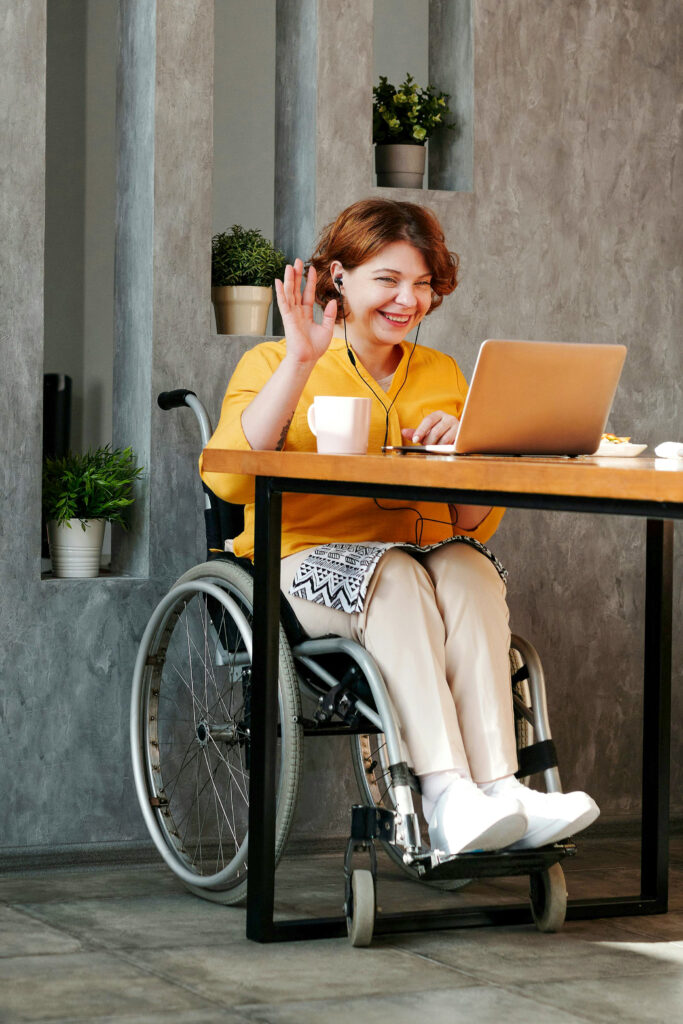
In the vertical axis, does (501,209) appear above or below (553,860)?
above

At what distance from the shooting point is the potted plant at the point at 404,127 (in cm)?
312

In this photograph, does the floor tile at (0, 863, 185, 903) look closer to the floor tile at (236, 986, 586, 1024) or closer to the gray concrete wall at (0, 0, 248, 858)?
the gray concrete wall at (0, 0, 248, 858)

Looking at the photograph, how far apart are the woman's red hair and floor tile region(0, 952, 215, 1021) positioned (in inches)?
49.4

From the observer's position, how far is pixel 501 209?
3.14 metres

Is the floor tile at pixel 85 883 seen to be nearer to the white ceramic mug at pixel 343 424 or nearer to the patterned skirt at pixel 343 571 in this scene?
the patterned skirt at pixel 343 571

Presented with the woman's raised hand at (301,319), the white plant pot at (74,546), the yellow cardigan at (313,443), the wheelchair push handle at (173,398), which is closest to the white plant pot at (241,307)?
the wheelchair push handle at (173,398)

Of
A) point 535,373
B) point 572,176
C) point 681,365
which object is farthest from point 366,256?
point 681,365

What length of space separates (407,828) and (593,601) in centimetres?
132

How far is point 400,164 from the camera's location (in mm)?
3143

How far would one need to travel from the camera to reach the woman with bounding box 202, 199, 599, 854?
211 centimetres

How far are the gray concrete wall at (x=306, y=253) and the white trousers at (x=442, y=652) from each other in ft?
2.35

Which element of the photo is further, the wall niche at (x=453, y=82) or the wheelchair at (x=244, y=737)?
the wall niche at (x=453, y=82)

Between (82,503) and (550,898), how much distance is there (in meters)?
1.18

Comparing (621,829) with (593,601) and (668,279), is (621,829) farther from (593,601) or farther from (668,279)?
(668,279)
